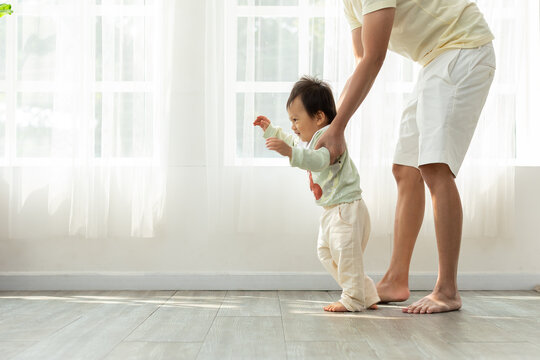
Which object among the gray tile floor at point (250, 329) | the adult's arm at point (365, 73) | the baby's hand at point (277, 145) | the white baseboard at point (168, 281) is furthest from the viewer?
the white baseboard at point (168, 281)

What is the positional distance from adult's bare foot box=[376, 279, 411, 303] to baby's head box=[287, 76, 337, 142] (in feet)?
1.88

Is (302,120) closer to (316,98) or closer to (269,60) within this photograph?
(316,98)

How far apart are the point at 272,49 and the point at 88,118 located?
79 centimetres

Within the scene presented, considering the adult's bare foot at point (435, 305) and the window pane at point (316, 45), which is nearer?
the adult's bare foot at point (435, 305)

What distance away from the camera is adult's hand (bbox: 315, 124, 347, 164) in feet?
5.96

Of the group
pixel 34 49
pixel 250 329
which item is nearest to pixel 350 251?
pixel 250 329

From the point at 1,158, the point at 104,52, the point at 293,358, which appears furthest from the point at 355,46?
the point at 1,158

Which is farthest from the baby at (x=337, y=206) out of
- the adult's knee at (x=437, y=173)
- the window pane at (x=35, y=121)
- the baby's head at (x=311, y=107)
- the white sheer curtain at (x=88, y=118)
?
the window pane at (x=35, y=121)

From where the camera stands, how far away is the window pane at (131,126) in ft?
7.95

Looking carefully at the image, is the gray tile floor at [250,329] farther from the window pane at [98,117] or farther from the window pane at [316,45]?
the window pane at [316,45]

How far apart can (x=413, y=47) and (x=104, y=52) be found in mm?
1223

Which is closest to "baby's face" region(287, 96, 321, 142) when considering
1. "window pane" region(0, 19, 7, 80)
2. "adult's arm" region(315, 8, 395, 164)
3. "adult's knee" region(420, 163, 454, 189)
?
"adult's arm" region(315, 8, 395, 164)

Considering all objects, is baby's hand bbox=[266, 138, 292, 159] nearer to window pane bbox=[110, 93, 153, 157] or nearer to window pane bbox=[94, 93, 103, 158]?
window pane bbox=[110, 93, 153, 157]

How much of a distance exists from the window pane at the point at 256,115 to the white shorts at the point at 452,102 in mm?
669
